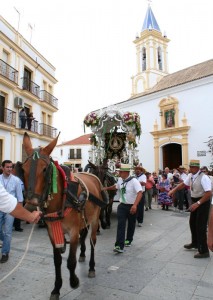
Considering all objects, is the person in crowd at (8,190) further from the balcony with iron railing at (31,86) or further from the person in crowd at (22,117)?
the balcony with iron railing at (31,86)

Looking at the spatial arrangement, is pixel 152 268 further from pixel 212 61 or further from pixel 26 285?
pixel 212 61

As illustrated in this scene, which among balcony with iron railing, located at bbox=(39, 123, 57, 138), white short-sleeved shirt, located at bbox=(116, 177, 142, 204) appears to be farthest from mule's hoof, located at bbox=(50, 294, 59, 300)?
balcony with iron railing, located at bbox=(39, 123, 57, 138)

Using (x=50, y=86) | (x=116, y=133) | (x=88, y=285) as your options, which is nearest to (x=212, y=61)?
(x=50, y=86)

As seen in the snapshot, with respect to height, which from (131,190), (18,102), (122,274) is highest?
(18,102)

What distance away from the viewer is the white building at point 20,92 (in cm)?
1858

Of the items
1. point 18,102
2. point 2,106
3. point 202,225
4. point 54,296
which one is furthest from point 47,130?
point 54,296

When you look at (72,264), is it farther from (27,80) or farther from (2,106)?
(27,80)

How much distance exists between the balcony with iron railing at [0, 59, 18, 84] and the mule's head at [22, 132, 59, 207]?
16.9 meters

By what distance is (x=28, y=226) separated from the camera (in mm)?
8898

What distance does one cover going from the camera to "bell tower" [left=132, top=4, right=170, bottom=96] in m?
34.2

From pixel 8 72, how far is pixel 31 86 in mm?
3151

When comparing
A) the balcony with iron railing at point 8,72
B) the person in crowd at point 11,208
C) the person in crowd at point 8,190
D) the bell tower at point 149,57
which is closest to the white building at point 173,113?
the bell tower at point 149,57

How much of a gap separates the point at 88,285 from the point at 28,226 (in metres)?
5.36

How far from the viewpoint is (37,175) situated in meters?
3.13
